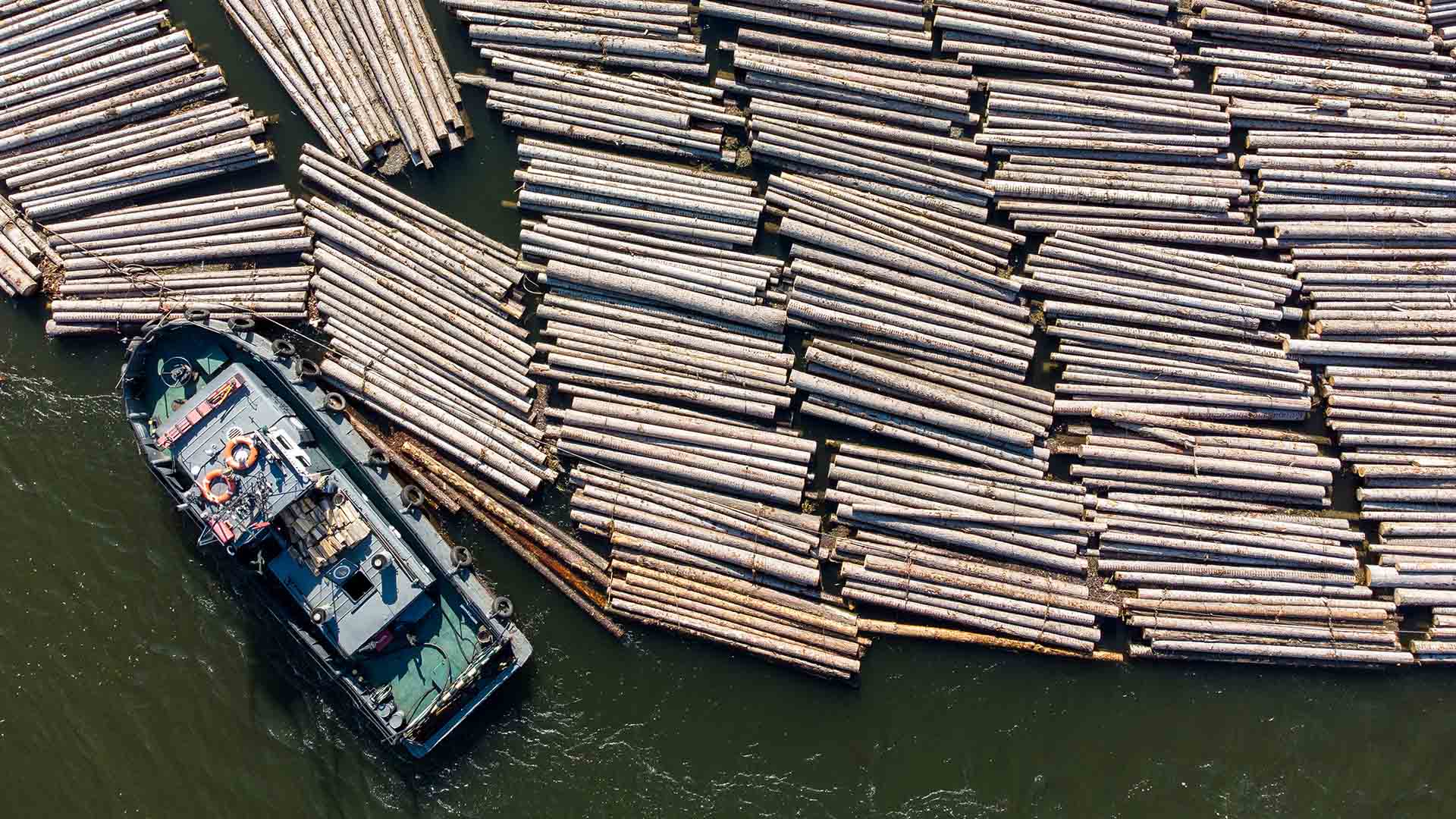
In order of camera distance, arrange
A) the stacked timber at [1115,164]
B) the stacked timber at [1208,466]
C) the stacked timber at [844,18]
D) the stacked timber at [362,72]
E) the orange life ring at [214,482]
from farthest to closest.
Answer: the stacked timber at [362,72] → the stacked timber at [844,18] → the stacked timber at [1115,164] → the stacked timber at [1208,466] → the orange life ring at [214,482]

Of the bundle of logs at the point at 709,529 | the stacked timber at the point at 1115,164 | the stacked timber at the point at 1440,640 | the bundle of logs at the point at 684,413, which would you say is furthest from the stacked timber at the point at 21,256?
the stacked timber at the point at 1440,640

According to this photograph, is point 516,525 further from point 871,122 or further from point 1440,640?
point 1440,640

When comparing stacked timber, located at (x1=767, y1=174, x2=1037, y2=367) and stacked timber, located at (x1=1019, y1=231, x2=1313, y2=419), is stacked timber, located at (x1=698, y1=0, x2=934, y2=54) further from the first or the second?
stacked timber, located at (x1=1019, y1=231, x2=1313, y2=419)

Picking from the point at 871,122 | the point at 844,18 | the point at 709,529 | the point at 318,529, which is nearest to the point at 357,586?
the point at 318,529

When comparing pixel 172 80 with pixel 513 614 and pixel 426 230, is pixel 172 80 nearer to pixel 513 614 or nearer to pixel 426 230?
pixel 426 230

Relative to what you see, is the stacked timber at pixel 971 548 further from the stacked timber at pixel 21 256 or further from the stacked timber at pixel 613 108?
the stacked timber at pixel 21 256
